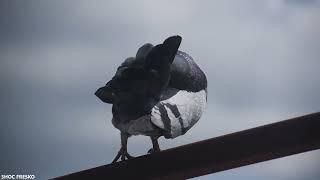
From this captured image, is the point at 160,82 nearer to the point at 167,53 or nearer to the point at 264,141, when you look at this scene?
the point at 167,53

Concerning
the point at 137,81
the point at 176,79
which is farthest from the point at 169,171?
the point at 176,79

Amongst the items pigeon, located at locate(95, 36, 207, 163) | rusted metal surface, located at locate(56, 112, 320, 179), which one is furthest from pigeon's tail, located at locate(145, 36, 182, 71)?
rusted metal surface, located at locate(56, 112, 320, 179)

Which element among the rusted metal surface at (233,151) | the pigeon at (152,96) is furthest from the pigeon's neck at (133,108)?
the rusted metal surface at (233,151)

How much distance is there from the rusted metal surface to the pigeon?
22cm

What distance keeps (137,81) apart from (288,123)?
0.30 m

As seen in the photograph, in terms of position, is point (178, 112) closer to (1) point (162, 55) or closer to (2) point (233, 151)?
(1) point (162, 55)

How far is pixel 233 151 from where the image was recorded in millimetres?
373

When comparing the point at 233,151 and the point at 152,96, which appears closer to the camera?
the point at 233,151

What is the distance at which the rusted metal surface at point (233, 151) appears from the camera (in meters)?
0.35

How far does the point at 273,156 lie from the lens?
366 mm

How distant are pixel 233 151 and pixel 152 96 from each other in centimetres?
30

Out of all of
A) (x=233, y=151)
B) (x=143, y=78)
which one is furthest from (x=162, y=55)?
(x=233, y=151)

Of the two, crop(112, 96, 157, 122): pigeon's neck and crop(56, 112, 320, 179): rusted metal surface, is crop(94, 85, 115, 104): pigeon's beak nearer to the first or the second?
crop(112, 96, 157, 122): pigeon's neck

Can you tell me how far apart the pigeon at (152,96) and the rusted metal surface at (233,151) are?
8.5 inches
